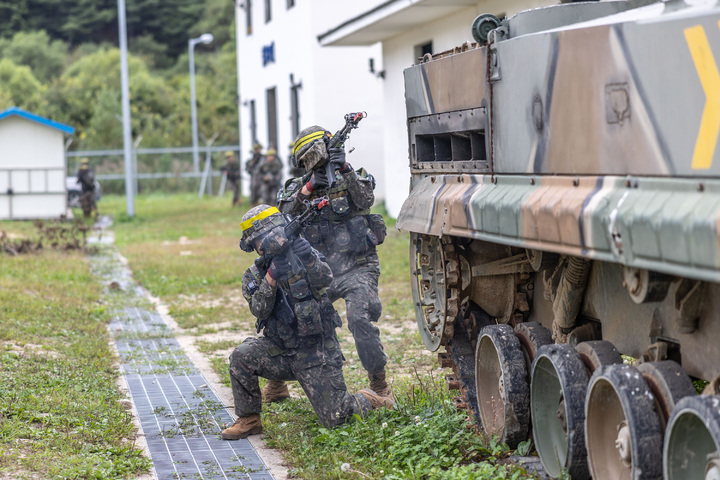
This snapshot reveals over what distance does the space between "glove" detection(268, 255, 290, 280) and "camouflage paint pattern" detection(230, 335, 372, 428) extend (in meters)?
0.49

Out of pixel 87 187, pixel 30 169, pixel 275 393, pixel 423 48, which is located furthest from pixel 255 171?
pixel 275 393

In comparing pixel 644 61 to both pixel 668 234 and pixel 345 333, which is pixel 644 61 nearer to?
pixel 668 234

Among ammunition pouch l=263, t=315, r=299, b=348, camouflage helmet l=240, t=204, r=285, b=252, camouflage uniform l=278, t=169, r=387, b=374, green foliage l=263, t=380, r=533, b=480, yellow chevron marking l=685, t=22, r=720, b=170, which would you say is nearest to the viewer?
yellow chevron marking l=685, t=22, r=720, b=170

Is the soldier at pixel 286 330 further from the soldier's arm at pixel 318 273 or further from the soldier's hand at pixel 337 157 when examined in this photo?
the soldier's hand at pixel 337 157

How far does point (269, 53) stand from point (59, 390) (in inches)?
813

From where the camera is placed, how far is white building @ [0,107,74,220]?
22.9 metres

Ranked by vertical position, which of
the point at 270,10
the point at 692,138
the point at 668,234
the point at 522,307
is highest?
the point at 270,10

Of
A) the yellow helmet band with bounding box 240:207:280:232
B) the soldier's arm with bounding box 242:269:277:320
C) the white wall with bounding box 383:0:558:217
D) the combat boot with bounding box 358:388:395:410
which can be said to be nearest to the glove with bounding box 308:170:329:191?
the yellow helmet band with bounding box 240:207:280:232

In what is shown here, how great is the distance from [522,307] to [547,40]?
6.15 ft

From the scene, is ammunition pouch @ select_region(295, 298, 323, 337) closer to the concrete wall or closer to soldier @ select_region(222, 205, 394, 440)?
soldier @ select_region(222, 205, 394, 440)

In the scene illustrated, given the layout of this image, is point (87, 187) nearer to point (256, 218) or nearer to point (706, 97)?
point (256, 218)


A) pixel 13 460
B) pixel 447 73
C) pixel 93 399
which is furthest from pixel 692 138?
pixel 93 399

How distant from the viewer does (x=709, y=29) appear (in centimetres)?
316

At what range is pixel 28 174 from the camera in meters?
23.0
